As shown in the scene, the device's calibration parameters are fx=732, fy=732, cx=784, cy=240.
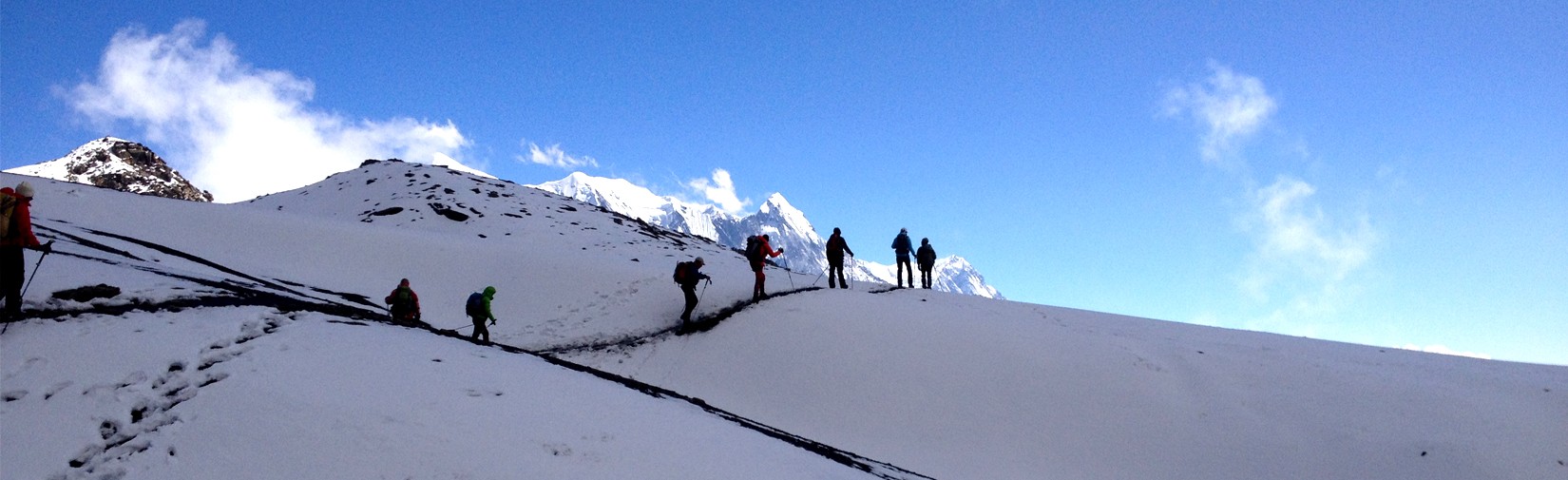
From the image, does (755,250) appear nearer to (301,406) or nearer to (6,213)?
(301,406)

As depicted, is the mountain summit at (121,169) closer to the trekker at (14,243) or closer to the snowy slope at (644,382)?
the snowy slope at (644,382)

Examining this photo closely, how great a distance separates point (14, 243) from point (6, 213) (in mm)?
536

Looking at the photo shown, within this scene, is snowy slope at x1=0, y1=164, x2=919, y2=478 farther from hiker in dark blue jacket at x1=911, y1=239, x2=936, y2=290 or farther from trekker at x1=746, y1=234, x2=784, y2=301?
hiker in dark blue jacket at x1=911, y1=239, x2=936, y2=290

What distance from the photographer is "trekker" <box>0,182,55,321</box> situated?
29.2 ft

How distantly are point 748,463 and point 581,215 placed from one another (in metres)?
49.4

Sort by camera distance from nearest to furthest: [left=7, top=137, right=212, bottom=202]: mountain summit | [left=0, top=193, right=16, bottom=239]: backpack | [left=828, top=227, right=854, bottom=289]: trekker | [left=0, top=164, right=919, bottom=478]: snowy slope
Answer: [left=0, top=164, right=919, bottom=478]: snowy slope
[left=0, top=193, right=16, bottom=239]: backpack
[left=828, top=227, right=854, bottom=289]: trekker
[left=7, top=137, right=212, bottom=202]: mountain summit

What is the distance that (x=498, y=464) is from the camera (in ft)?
23.7

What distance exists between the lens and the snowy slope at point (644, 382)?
7.33 meters

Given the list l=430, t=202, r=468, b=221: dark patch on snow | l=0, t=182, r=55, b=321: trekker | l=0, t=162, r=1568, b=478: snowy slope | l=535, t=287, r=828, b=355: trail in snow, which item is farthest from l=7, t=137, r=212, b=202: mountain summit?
l=0, t=182, r=55, b=321: trekker

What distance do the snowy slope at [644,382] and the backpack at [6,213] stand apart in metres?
0.89

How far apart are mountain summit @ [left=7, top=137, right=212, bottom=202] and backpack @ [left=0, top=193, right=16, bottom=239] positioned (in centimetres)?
11558

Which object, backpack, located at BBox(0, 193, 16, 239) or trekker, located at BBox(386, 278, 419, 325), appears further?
trekker, located at BBox(386, 278, 419, 325)

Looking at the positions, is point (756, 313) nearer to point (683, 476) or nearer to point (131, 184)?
point (683, 476)

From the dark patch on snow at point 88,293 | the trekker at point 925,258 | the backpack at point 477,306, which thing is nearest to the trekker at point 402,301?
the backpack at point 477,306
